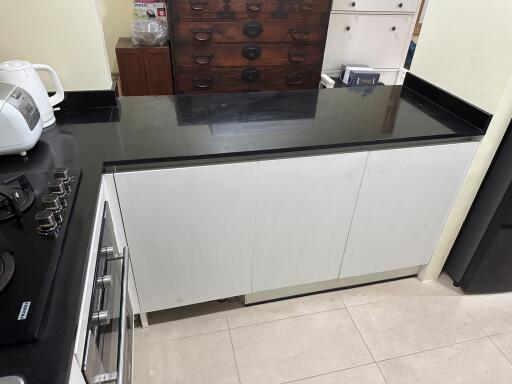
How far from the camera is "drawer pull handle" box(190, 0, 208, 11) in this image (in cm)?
244

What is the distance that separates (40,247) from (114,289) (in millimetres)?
285

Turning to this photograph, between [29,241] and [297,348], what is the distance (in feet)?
3.67

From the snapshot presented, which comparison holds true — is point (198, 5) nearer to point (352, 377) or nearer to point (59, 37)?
point (59, 37)

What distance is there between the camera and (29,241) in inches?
29.5

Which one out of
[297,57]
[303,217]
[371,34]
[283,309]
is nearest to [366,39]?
[371,34]

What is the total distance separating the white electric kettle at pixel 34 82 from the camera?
110 cm

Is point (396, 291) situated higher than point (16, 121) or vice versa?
point (16, 121)

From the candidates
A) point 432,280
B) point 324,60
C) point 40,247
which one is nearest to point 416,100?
point 432,280

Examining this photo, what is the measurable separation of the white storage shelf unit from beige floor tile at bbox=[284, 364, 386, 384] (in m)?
2.50

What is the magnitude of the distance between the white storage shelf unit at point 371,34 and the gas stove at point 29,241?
8.69 ft

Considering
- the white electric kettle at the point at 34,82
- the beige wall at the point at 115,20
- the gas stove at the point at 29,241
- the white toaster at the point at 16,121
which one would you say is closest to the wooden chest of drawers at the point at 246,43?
the beige wall at the point at 115,20

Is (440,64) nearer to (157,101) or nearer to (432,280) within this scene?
(432,280)

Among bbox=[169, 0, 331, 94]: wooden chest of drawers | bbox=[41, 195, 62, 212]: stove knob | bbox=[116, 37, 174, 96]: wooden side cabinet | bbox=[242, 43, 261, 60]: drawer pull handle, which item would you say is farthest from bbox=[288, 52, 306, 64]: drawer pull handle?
bbox=[41, 195, 62, 212]: stove knob

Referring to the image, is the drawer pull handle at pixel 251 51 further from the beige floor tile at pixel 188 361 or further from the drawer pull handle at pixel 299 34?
the beige floor tile at pixel 188 361
